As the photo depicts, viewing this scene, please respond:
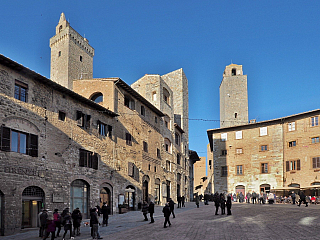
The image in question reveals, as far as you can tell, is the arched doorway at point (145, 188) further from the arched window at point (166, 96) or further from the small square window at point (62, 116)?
the small square window at point (62, 116)

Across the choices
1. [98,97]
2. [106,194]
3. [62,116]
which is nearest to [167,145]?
[98,97]

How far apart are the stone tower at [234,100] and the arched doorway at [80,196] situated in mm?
42257

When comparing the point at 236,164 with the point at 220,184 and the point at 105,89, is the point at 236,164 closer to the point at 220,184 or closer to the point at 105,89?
the point at 220,184

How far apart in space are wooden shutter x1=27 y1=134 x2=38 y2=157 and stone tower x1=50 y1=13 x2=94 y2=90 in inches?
1446

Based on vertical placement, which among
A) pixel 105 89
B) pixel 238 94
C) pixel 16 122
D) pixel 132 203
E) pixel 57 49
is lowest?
pixel 132 203

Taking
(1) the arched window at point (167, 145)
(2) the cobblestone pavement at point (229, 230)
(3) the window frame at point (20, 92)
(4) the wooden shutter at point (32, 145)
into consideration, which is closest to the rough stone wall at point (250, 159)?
(1) the arched window at point (167, 145)

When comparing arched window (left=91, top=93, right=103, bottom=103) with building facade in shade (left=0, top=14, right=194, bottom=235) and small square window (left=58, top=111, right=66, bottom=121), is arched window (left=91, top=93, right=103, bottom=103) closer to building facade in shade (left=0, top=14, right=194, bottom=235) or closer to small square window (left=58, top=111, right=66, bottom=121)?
building facade in shade (left=0, top=14, right=194, bottom=235)

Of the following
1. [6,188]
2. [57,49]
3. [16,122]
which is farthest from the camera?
[57,49]

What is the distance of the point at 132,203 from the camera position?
33469 mm

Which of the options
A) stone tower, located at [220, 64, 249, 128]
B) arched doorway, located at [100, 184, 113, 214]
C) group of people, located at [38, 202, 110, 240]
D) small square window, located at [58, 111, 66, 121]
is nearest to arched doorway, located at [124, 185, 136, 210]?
arched doorway, located at [100, 184, 113, 214]

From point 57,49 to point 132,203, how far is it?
126 feet

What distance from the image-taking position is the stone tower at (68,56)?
58.7 m

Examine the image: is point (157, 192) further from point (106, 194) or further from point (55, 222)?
point (55, 222)

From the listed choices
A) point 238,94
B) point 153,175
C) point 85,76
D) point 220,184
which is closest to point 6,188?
point 153,175
